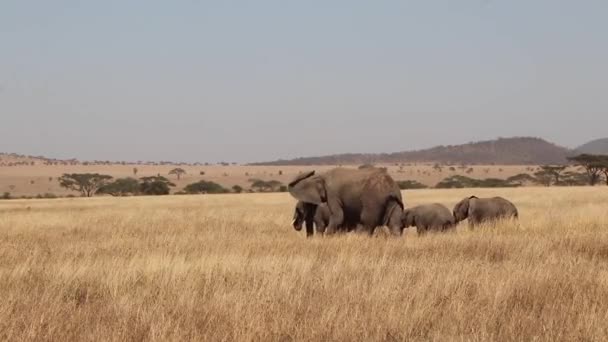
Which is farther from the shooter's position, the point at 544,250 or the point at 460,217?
the point at 460,217

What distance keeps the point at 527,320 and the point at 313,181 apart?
11078 millimetres

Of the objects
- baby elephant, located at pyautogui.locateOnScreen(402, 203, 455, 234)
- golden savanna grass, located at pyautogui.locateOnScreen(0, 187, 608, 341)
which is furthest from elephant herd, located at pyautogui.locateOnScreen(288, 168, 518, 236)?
golden savanna grass, located at pyautogui.locateOnScreen(0, 187, 608, 341)

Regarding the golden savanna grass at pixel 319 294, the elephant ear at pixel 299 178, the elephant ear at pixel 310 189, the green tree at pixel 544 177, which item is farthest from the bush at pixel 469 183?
the golden savanna grass at pixel 319 294

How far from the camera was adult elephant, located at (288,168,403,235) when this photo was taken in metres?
15.9

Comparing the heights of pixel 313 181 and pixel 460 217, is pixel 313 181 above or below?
above

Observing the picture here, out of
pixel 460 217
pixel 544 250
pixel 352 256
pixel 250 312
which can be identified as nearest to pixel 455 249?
pixel 544 250

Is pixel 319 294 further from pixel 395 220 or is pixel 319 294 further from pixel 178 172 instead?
pixel 178 172

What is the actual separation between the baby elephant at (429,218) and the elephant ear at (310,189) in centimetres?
277

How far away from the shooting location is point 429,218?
17.6m

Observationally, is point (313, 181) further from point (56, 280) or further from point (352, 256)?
point (56, 280)

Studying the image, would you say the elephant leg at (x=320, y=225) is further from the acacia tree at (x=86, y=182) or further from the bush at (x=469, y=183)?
the acacia tree at (x=86, y=182)

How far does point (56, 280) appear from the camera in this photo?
744cm

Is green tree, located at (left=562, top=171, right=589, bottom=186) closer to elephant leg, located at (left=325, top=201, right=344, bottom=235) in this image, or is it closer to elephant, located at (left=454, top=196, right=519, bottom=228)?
elephant, located at (left=454, top=196, right=519, bottom=228)

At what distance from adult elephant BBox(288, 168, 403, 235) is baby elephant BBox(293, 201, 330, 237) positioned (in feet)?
0.65
